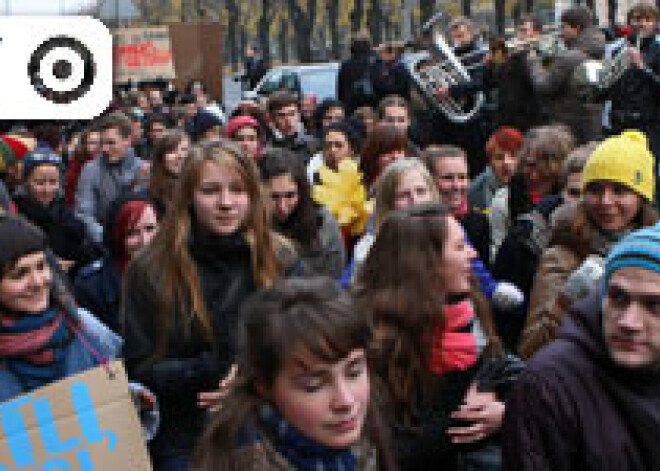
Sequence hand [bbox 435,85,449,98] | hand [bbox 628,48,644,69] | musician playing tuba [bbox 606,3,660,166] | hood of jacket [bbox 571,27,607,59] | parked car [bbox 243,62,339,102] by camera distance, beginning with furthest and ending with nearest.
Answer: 1. parked car [bbox 243,62,339,102]
2. hand [bbox 435,85,449,98]
3. hood of jacket [bbox 571,27,607,59]
4. musician playing tuba [bbox 606,3,660,166]
5. hand [bbox 628,48,644,69]

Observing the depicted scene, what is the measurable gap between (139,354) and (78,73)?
2.47 meters

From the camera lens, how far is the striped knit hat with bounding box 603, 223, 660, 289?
7.48 ft

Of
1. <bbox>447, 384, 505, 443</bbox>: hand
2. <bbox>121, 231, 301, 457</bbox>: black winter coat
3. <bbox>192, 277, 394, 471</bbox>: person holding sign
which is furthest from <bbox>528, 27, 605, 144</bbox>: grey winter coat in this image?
<bbox>192, 277, 394, 471</bbox>: person holding sign

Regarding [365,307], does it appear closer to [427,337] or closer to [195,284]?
[427,337]

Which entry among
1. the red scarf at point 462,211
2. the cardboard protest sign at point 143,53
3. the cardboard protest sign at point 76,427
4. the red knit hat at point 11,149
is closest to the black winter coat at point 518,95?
the red scarf at point 462,211

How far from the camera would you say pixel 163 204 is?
17.4 ft

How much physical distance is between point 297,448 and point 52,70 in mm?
3538

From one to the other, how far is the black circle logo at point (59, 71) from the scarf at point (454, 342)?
288 cm

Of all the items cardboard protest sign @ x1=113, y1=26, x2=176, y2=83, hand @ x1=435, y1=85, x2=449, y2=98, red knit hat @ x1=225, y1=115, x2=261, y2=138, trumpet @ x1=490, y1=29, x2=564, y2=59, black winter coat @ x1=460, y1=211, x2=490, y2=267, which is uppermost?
cardboard protest sign @ x1=113, y1=26, x2=176, y2=83

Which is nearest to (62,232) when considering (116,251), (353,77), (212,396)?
(116,251)

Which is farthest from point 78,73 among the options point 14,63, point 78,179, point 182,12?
point 182,12

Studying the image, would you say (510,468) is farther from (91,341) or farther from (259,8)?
(259,8)

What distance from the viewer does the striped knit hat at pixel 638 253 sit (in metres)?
2.28

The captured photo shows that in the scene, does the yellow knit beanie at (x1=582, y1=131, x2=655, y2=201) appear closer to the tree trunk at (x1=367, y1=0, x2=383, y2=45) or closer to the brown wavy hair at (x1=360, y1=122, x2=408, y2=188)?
the brown wavy hair at (x1=360, y1=122, x2=408, y2=188)
